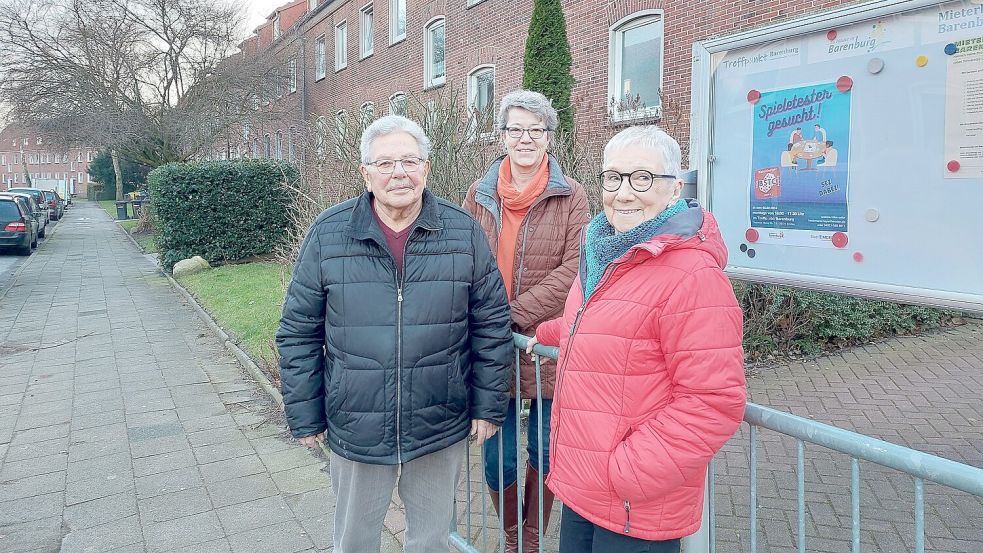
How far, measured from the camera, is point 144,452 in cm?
489

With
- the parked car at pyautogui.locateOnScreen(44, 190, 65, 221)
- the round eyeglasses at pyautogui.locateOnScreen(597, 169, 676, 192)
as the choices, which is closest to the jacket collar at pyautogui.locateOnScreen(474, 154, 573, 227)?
the round eyeglasses at pyautogui.locateOnScreen(597, 169, 676, 192)

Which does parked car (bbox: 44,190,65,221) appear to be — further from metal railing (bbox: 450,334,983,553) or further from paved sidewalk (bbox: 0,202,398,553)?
metal railing (bbox: 450,334,983,553)

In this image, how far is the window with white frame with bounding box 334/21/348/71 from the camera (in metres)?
24.2

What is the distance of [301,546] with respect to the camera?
3588mm

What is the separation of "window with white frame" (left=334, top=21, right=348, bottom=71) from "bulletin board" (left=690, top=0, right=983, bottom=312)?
22.8 meters

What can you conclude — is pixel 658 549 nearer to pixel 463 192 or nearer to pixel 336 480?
pixel 336 480

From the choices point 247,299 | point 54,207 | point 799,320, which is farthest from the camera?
point 54,207

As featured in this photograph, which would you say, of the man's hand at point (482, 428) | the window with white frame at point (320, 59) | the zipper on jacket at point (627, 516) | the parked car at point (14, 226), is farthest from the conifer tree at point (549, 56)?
the parked car at point (14, 226)

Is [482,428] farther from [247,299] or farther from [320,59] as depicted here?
[320,59]

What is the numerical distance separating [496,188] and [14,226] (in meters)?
21.9

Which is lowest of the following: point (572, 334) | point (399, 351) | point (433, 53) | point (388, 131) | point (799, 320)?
point (799, 320)

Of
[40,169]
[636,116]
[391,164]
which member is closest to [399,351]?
[391,164]

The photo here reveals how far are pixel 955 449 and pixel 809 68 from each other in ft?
11.5

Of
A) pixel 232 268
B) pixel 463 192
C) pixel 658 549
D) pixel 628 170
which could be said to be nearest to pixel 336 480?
pixel 658 549
